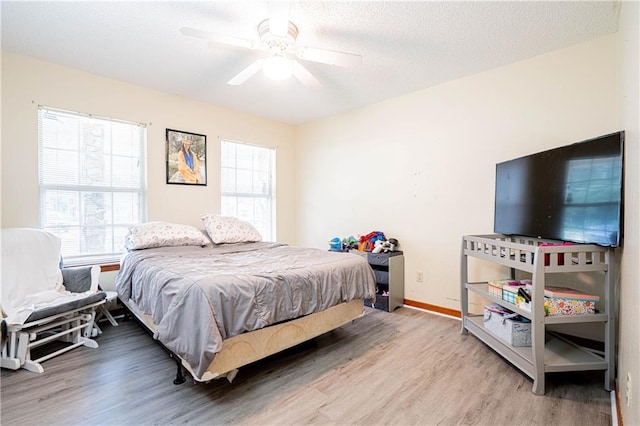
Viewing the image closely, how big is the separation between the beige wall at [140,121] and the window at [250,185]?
122 mm

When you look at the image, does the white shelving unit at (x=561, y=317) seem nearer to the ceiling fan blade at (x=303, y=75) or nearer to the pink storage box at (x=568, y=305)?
the pink storage box at (x=568, y=305)

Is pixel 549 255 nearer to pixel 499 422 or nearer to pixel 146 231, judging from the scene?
pixel 499 422

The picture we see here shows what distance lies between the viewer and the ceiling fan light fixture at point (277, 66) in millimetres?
2004

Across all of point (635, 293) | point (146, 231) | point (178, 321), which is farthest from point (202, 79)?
point (635, 293)

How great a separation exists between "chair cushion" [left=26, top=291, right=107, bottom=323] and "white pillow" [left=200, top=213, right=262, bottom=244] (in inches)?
46.5

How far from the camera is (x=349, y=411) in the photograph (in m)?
1.67

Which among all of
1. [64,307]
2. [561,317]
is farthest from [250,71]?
[561,317]

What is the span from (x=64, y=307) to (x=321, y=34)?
2.75m

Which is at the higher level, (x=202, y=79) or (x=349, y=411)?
(x=202, y=79)

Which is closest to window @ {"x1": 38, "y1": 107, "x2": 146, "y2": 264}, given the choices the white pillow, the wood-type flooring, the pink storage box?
the white pillow

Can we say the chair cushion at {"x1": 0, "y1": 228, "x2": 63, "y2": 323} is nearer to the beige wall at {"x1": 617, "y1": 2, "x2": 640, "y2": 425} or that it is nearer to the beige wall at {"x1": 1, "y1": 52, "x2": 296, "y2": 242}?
→ the beige wall at {"x1": 1, "y1": 52, "x2": 296, "y2": 242}

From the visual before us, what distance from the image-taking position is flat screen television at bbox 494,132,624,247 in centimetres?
170

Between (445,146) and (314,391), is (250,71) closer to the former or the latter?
(445,146)

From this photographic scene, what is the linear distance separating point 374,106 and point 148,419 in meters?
3.63
